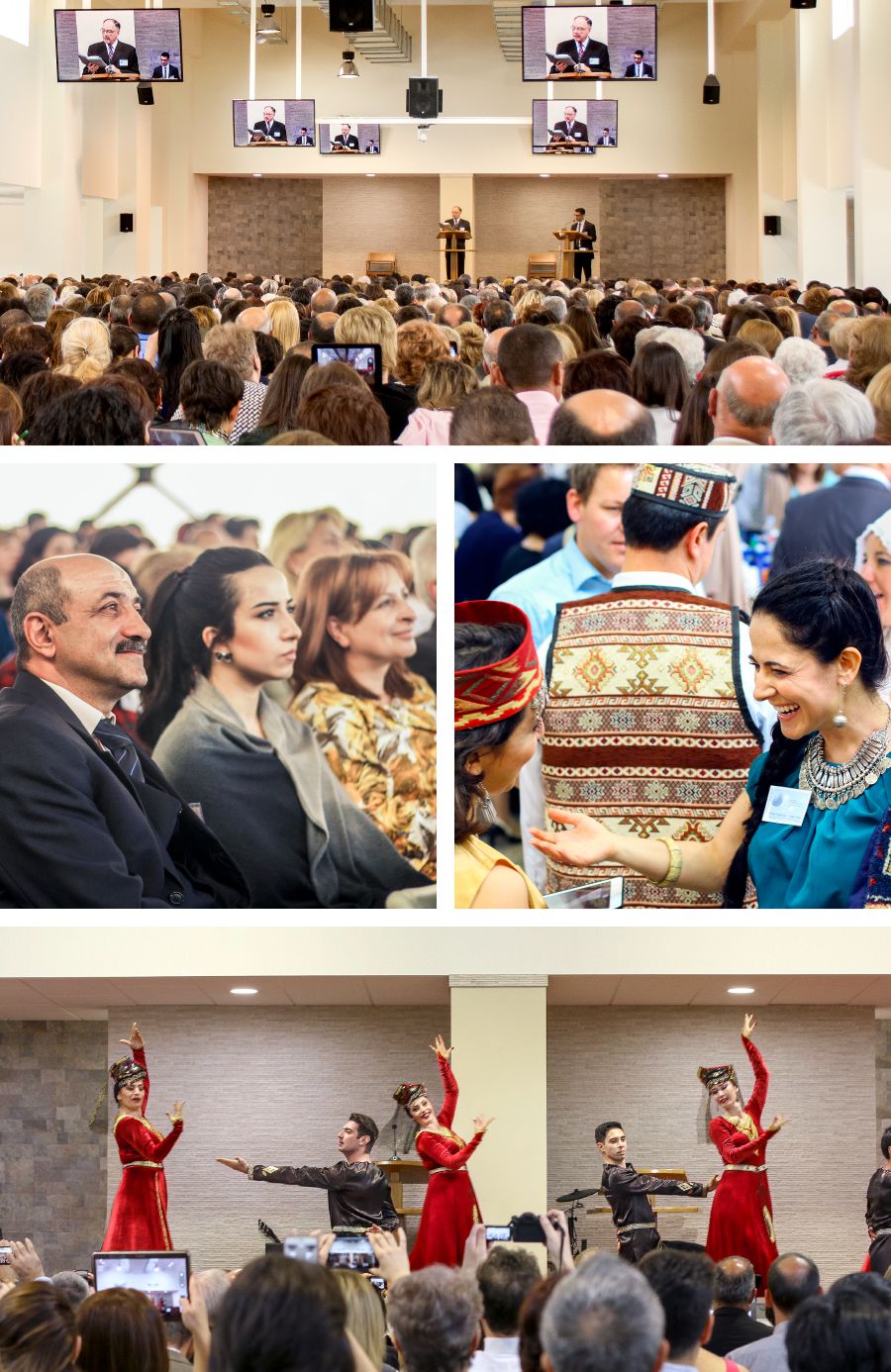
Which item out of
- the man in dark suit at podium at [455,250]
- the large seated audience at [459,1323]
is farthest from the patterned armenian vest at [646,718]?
the man in dark suit at podium at [455,250]

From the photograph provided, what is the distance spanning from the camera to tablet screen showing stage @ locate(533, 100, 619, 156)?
22641 millimetres

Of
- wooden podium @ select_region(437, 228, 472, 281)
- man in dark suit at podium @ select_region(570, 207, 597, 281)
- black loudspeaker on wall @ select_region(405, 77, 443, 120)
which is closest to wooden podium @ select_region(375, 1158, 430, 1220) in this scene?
man in dark suit at podium @ select_region(570, 207, 597, 281)

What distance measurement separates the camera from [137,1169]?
6648 millimetres

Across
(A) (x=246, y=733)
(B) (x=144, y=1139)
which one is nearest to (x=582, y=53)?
(B) (x=144, y=1139)

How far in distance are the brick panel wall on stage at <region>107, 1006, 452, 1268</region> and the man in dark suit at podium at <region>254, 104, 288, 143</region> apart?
18.1m

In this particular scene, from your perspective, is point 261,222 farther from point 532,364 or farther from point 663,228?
point 532,364

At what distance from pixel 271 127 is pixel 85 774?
2039 centimetres

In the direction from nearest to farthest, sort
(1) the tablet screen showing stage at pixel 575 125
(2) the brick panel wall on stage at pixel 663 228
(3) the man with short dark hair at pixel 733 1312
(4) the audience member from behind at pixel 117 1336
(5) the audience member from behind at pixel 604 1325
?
(5) the audience member from behind at pixel 604 1325 → (4) the audience member from behind at pixel 117 1336 → (3) the man with short dark hair at pixel 733 1312 → (1) the tablet screen showing stage at pixel 575 125 → (2) the brick panel wall on stage at pixel 663 228

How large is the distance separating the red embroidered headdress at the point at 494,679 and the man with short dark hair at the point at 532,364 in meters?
1.86

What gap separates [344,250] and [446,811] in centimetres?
2876

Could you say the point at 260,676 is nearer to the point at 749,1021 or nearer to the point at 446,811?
the point at 446,811

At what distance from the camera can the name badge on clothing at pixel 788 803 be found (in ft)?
16.5

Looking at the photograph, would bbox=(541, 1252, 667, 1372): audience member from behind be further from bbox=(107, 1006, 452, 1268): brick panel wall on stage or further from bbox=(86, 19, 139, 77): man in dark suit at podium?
bbox=(86, 19, 139, 77): man in dark suit at podium

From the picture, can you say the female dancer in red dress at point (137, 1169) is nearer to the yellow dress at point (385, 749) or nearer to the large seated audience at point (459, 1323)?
the yellow dress at point (385, 749)
